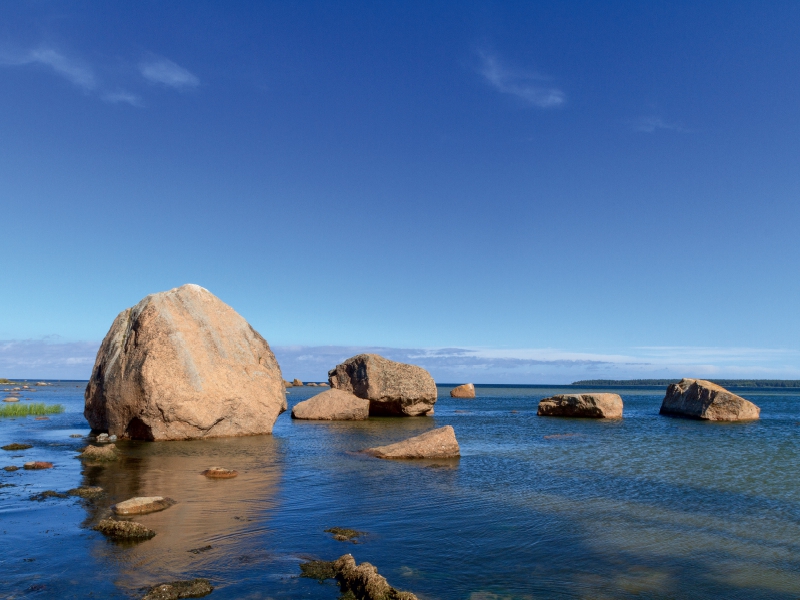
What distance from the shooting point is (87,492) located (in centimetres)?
1202

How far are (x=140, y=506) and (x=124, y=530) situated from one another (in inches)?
62.8

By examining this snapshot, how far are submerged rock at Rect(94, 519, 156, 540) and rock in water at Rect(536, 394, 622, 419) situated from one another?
116 feet

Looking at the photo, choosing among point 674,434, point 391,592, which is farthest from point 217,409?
point 674,434

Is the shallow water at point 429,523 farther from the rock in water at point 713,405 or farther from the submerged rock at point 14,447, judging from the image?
the rock in water at point 713,405

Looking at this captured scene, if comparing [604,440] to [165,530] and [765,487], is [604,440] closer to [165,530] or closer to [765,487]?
[765,487]

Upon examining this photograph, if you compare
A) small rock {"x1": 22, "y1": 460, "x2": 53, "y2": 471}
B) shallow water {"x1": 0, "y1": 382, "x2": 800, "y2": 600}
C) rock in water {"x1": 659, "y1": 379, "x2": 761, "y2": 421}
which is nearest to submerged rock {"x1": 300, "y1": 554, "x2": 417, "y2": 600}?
shallow water {"x1": 0, "y1": 382, "x2": 800, "y2": 600}

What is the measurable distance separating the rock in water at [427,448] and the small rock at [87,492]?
8.50 m

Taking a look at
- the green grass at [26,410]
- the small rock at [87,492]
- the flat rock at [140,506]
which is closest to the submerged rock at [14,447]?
the small rock at [87,492]

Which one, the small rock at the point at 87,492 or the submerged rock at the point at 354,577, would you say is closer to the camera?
the submerged rock at the point at 354,577

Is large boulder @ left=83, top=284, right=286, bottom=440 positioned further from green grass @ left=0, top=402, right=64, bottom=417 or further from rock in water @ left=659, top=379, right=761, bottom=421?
rock in water @ left=659, top=379, right=761, bottom=421

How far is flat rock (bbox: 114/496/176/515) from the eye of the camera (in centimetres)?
1033

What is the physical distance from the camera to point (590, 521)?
422 inches

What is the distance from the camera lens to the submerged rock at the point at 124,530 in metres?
8.88

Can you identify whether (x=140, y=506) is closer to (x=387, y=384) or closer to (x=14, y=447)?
(x=14, y=447)
